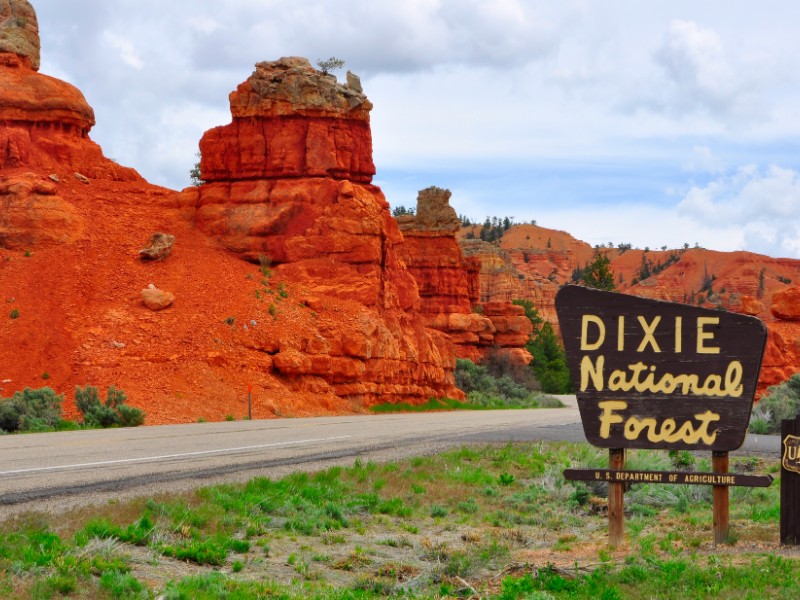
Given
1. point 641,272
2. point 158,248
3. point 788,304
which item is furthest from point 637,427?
point 641,272

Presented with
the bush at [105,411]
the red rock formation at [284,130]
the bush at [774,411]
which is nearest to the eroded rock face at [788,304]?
the bush at [774,411]

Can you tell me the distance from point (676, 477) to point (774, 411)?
23285 millimetres

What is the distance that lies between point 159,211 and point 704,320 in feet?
123

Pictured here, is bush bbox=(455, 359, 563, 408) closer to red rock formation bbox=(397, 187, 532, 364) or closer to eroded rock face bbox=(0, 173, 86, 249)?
red rock formation bbox=(397, 187, 532, 364)

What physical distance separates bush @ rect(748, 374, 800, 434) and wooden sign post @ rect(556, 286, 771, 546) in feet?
48.2

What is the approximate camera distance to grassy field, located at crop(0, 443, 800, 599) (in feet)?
25.4

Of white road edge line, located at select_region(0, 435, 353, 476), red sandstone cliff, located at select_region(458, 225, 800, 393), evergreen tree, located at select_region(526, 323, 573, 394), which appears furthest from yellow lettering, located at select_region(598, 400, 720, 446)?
red sandstone cliff, located at select_region(458, 225, 800, 393)

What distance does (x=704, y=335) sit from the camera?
33.4 feet

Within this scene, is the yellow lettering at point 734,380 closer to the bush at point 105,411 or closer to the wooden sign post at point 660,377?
the wooden sign post at point 660,377

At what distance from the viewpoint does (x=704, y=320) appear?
1018 centimetres

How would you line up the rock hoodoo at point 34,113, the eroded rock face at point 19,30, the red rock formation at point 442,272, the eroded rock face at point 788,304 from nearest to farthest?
1. the rock hoodoo at point 34,113
2. the eroded rock face at point 19,30
3. the eroded rock face at point 788,304
4. the red rock formation at point 442,272

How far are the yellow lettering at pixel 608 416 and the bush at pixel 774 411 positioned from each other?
1478 centimetres

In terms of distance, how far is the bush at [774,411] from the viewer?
28031 millimetres

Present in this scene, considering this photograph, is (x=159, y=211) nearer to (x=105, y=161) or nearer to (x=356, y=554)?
(x=105, y=161)
